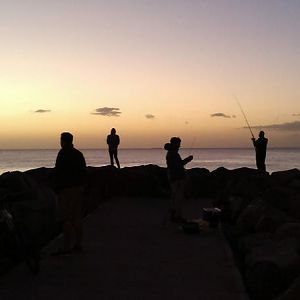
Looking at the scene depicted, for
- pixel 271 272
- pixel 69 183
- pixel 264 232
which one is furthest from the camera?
pixel 264 232

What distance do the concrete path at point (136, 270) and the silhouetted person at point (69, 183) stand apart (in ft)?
1.61

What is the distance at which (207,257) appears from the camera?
865cm

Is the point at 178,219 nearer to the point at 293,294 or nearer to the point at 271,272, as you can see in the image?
the point at 271,272

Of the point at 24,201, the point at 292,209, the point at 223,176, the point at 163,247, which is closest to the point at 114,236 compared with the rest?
the point at 163,247

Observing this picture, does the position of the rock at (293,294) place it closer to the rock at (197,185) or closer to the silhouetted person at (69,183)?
the silhouetted person at (69,183)

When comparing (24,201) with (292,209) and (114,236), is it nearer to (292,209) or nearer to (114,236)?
(114,236)

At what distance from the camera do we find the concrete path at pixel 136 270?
266 inches

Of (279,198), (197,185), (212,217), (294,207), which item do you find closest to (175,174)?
(212,217)

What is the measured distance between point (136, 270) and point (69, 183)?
5.81 ft

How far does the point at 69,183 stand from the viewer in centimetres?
870

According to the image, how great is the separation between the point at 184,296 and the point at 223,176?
12.8m

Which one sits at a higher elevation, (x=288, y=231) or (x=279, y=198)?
(x=279, y=198)

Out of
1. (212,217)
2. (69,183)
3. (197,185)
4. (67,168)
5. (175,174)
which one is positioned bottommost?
(212,217)

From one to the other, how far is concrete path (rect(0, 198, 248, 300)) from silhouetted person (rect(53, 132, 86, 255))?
49 centimetres
